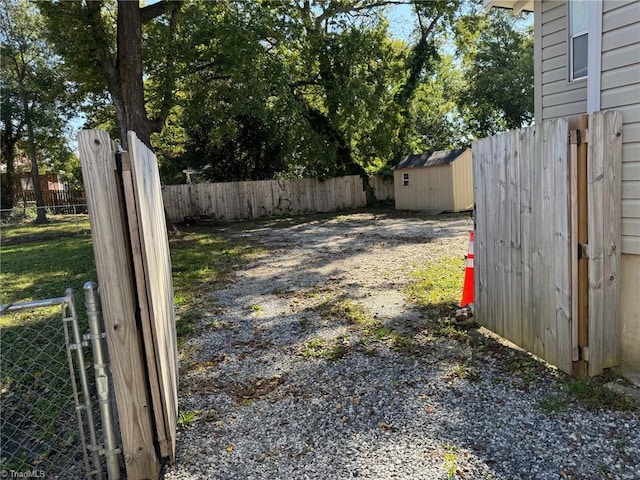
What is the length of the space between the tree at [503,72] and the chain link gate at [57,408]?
2617cm

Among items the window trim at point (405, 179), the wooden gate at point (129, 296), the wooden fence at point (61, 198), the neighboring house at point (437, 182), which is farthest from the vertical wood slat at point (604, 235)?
the wooden fence at point (61, 198)

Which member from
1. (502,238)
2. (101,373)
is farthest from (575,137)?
(101,373)

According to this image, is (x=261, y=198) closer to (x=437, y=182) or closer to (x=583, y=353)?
(x=437, y=182)

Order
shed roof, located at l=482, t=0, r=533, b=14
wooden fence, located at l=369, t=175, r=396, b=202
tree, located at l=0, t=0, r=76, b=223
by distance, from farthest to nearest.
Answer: wooden fence, located at l=369, t=175, r=396, b=202, tree, located at l=0, t=0, r=76, b=223, shed roof, located at l=482, t=0, r=533, b=14

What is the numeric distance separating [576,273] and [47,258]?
36.0 ft

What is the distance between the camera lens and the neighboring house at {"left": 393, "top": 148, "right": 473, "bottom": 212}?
1862 centimetres

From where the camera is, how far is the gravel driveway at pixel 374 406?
2.46m

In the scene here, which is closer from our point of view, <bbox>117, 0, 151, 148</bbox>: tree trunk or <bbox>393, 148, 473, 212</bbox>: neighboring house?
<bbox>117, 0, 151, 148</bbox>: tree trunk

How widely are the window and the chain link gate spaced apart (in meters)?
5.45

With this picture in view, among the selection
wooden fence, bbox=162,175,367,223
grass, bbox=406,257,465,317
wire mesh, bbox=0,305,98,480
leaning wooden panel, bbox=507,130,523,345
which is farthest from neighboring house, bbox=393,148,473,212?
wire mesh, bbox=0,305,98,480

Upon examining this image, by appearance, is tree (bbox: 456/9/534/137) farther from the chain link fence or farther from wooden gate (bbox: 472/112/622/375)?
wooden gate (bbox: 472/112/622/375)

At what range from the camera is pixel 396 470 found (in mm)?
2412

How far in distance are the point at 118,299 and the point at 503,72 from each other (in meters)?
29.0

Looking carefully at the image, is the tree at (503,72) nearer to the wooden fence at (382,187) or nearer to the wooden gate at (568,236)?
the wooden fence at (382,187)
